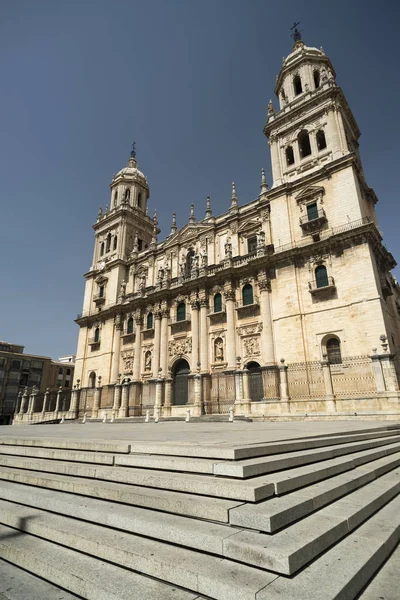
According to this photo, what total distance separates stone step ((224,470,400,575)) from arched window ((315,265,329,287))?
16.2m

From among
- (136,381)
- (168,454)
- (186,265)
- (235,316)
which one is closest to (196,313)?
(235,316)

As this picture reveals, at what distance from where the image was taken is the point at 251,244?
23078 mm

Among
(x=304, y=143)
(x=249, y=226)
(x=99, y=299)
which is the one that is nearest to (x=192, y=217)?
(x=249, y=226)

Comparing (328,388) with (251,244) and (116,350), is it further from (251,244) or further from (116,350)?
(116,350)

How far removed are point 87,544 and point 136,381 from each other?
72.4 feet

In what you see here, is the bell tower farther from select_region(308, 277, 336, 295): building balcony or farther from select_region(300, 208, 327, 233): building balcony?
select_region(308, 277, 336, 295): building balcony

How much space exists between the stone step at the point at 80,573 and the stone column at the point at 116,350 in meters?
24.3

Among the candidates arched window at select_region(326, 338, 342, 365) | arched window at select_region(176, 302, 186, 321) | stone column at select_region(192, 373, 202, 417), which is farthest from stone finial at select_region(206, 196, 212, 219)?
arched window at select_region(326, 338, 342, 365)

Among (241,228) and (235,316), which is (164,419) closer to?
(235,316)

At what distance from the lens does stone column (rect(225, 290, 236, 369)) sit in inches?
797

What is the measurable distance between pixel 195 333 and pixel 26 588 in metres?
20.4

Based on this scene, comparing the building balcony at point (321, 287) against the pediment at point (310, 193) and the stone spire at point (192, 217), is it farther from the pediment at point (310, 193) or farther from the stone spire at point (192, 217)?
the stone spire at point (192, 217)

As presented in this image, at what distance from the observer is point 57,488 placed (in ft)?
11.8

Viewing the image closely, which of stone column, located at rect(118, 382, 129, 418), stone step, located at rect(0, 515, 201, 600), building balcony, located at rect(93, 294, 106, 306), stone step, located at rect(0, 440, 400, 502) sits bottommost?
stone step, located at rect(0, 515, 201, 600)
